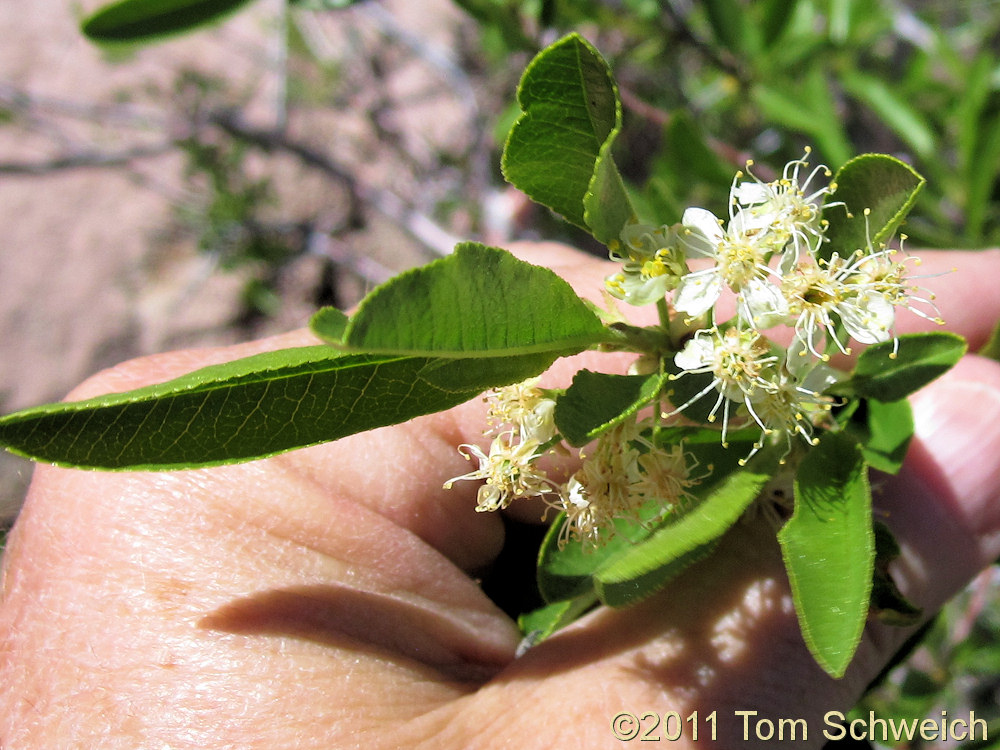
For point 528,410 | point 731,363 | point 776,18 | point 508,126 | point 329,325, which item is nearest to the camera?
point 329,325

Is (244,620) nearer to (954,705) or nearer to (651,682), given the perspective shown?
(651,682)

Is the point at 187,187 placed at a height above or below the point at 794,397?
below

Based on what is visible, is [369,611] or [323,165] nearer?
[369,611]

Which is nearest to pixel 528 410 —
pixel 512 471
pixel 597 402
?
pixel 512 471

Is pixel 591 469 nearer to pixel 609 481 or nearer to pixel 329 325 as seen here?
pixel 609 481

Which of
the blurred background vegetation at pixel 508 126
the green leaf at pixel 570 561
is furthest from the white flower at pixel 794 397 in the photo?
the blurred background vegetation at pixel 508 126

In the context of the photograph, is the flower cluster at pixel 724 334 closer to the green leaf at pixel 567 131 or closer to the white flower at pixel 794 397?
the white flower at pixel 794 397

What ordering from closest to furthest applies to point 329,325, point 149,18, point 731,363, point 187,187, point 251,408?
point 329,325 < point 251,408 < point 731,363 < point 149,18 < point 187,187
